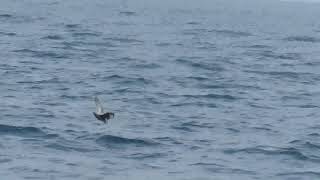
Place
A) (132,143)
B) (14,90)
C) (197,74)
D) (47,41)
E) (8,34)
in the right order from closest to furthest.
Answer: (132,143) → (14,90) → (197,74) → (47,41) → (8,34)

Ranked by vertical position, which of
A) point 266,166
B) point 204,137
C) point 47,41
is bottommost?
point 266,166

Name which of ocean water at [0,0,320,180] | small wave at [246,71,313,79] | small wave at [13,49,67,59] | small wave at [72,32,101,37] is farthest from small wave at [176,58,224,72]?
small wave at [72,32,101,37]

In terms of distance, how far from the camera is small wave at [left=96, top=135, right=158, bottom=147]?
63.3ft

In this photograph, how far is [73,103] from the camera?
24.2 m

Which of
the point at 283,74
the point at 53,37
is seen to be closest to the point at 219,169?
the point at 283,74

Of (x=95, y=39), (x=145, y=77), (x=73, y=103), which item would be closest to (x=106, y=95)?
(x=73, y=103)

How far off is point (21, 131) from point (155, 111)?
524 centimetres

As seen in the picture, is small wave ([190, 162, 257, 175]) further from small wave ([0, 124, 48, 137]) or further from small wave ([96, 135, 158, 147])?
small wave ([0, 124, 48, 137])

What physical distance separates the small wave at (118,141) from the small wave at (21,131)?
1740mm

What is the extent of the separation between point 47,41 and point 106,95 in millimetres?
Result: 16148

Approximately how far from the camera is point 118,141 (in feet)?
64.3

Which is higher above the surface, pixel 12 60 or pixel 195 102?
pixel 12 60

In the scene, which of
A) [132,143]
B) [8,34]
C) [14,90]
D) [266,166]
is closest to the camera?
[266,166]

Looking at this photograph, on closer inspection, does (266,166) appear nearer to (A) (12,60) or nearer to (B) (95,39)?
(A) (12,60)
